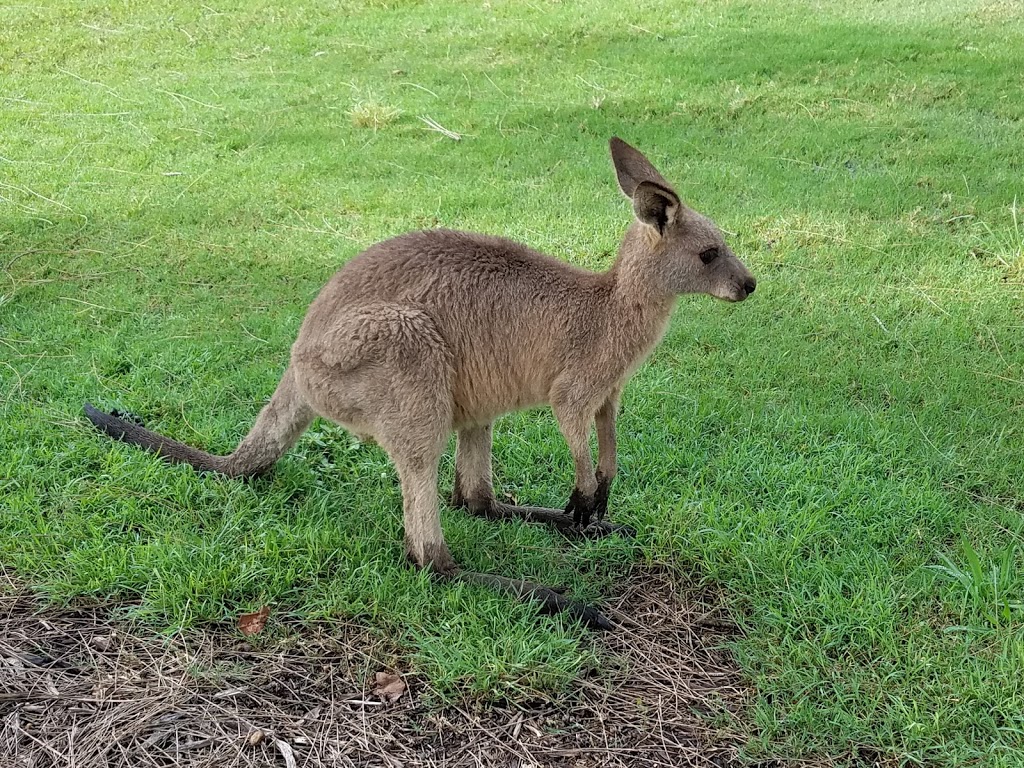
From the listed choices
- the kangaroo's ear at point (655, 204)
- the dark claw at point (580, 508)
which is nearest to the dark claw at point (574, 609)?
the dark claw at point (580, 508)

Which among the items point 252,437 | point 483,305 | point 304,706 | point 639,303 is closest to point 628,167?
point 639,303

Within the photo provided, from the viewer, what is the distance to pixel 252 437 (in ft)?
11.3

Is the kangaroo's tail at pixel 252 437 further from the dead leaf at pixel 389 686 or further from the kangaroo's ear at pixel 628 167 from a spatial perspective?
the kangaroo's ear at pixel 628 167

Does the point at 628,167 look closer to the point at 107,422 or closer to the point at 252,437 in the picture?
the point at 252,437

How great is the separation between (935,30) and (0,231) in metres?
8.71

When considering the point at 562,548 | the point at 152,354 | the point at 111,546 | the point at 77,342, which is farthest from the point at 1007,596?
the point at 77,342

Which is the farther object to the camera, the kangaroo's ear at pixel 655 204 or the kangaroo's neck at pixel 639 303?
the kangaroo's neck at pixel 639 303

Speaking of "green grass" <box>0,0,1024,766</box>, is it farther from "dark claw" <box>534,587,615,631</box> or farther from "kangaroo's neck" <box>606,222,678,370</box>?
"kangaroo's neck" <box>606,222,678,370</box>

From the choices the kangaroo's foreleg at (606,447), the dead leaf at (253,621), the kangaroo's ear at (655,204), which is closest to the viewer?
the dead leaf at (253,621)

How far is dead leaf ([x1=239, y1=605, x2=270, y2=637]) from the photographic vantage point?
2883mm

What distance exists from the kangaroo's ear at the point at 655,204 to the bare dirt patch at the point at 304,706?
147 cm

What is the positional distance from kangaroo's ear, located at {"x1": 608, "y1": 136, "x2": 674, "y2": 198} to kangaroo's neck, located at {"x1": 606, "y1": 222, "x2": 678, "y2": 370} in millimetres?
164

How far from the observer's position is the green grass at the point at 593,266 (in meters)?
2.98

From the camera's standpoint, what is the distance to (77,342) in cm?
462
